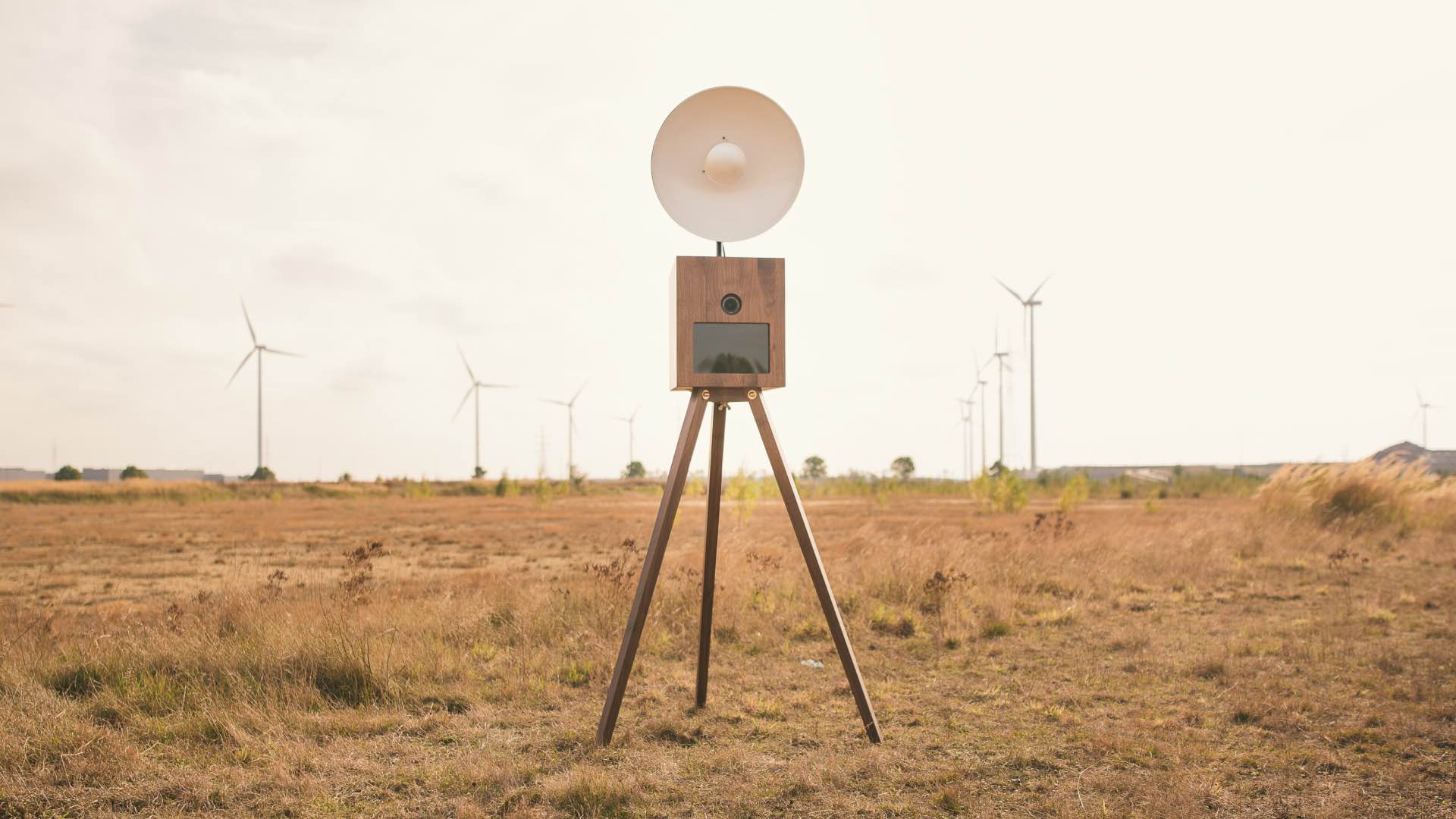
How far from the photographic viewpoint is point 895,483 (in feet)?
134

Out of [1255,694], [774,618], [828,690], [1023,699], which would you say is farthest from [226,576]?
[1255,694]

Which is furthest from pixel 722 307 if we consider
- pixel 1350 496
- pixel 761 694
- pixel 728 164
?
pixel 1350 496

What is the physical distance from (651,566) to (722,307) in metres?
1.42

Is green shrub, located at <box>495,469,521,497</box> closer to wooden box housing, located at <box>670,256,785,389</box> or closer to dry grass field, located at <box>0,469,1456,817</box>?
dry grass field, located at <box>0,469,1456,817</box>

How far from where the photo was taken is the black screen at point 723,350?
4.54 metres

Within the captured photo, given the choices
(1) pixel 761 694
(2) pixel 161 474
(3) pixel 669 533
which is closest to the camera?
(3) pixel 669 533

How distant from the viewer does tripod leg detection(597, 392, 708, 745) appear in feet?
14.3

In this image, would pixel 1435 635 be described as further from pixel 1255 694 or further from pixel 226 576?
pixel 226 576

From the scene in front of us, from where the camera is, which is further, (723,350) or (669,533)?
(723,350)

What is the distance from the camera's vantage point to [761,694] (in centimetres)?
540

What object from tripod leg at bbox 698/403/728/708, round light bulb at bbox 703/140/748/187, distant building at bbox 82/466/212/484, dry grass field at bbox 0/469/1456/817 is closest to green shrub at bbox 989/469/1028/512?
dry grass field at bbox 0/469/1456/817

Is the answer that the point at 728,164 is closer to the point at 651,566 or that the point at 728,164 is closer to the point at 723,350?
the point at 723,350

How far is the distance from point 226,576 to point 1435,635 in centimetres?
1352

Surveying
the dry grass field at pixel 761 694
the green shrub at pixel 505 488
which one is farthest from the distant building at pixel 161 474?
the dry grass field at pixel 761 694
